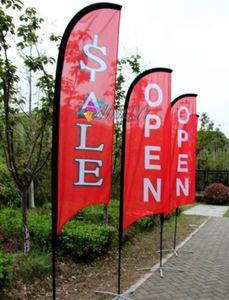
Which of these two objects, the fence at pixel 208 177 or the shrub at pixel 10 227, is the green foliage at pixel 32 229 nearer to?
the shrub at pixel 10 227

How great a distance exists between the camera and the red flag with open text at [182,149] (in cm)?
718

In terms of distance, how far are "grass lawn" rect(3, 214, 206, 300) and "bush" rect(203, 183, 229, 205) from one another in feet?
45.2

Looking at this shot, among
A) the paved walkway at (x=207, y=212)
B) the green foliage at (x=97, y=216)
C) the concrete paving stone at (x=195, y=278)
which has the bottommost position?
the paved walkway at (x=207, y=212)

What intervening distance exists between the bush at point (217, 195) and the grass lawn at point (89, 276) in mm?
13783

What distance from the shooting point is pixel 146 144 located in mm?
5602

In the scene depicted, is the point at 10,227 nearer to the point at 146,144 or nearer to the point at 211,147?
the point at 146,144

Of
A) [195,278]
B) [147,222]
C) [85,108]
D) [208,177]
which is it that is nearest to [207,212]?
[147,222]

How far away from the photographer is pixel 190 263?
7.16 metres

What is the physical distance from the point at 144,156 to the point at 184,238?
4930 mm

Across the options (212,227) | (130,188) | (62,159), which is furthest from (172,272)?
(212,227)

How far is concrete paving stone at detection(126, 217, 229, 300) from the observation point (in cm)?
530

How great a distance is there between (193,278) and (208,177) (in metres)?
→ 20.8

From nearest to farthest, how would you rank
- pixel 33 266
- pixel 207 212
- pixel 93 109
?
pixel 93 109 → pixel 33 266 → pixel 207 212

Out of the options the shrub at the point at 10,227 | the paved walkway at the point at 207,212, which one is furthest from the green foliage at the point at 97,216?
the paved walkway at the point at 207,212
